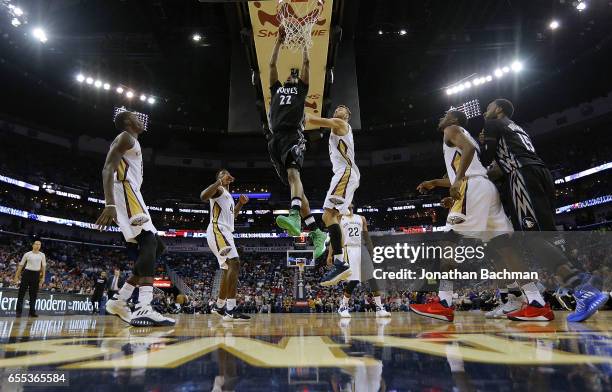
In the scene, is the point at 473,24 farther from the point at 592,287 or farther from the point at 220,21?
the point at 592,287

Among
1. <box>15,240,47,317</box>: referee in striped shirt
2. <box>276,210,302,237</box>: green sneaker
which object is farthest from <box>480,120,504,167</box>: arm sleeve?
<box>15,240,47,317</box>: referee in striped shirt

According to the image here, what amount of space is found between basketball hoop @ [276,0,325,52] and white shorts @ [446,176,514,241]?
3.56m

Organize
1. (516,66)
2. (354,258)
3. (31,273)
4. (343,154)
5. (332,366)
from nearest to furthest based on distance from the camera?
1. (332,366)
2. (343,154)
3. (354,258)
4. (31,273)
5. (516,66)

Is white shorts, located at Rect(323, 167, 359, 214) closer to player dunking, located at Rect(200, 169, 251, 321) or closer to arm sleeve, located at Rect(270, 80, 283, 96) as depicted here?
arm sleeve, located at Rect(270, 80, 283, 96)

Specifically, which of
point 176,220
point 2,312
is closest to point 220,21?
point 2,312

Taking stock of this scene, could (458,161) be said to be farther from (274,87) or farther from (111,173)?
(111,173)

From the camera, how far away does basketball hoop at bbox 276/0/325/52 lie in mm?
5926

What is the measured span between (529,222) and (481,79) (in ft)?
57.1

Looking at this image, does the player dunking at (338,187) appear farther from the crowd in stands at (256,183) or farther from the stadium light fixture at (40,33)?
the crowd in stands at (256,183)

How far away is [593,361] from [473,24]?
561 inches

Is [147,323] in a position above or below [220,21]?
below

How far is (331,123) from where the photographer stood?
416 centimetres

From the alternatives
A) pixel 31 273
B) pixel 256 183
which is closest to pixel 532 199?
pixel 31 273

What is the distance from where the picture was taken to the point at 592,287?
312 centimetres
